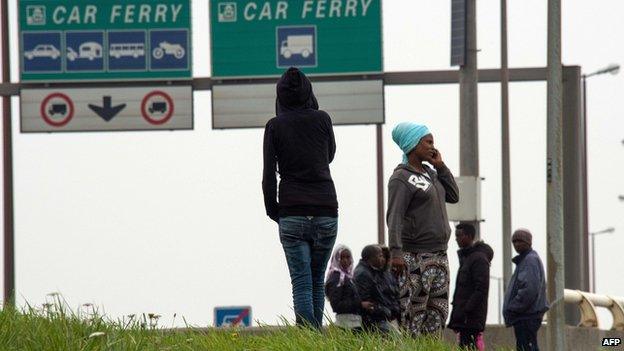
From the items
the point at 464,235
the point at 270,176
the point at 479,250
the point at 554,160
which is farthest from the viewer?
the point at 554,160

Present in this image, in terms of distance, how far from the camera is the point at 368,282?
1750 centimetres

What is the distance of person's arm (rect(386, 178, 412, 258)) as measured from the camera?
1279cm

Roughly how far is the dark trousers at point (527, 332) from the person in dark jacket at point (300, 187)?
568cm

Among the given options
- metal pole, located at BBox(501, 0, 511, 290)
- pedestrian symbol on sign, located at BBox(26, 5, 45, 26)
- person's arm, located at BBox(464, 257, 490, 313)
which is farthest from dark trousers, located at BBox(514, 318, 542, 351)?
pedestrian symbol on sign, located at BBox(26, 5, 45, 26)

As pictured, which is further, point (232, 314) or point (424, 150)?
point (232, 314)

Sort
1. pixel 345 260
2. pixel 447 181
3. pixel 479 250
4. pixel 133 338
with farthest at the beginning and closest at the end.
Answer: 1. pixel 345 260
2. pixel 479 250
3. pixel 447 181
4. pixel 133 338

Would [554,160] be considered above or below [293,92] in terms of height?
below

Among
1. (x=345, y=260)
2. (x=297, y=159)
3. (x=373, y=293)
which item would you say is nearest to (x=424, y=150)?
(x=297, y=159)

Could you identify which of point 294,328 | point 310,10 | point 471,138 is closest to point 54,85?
point 310,10

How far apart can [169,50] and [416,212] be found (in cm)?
1591

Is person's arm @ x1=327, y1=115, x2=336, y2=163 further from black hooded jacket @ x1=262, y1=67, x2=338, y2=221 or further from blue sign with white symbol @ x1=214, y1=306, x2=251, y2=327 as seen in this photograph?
blue sign with white symbol @ x1=214, y1=306, x2=251, y2=327

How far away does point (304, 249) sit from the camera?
12.7 metres

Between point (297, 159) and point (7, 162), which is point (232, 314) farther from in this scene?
point (297, 159)

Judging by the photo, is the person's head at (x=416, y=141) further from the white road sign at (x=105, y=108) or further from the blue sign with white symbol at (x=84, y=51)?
the white road sign at (x=105, y=108)
